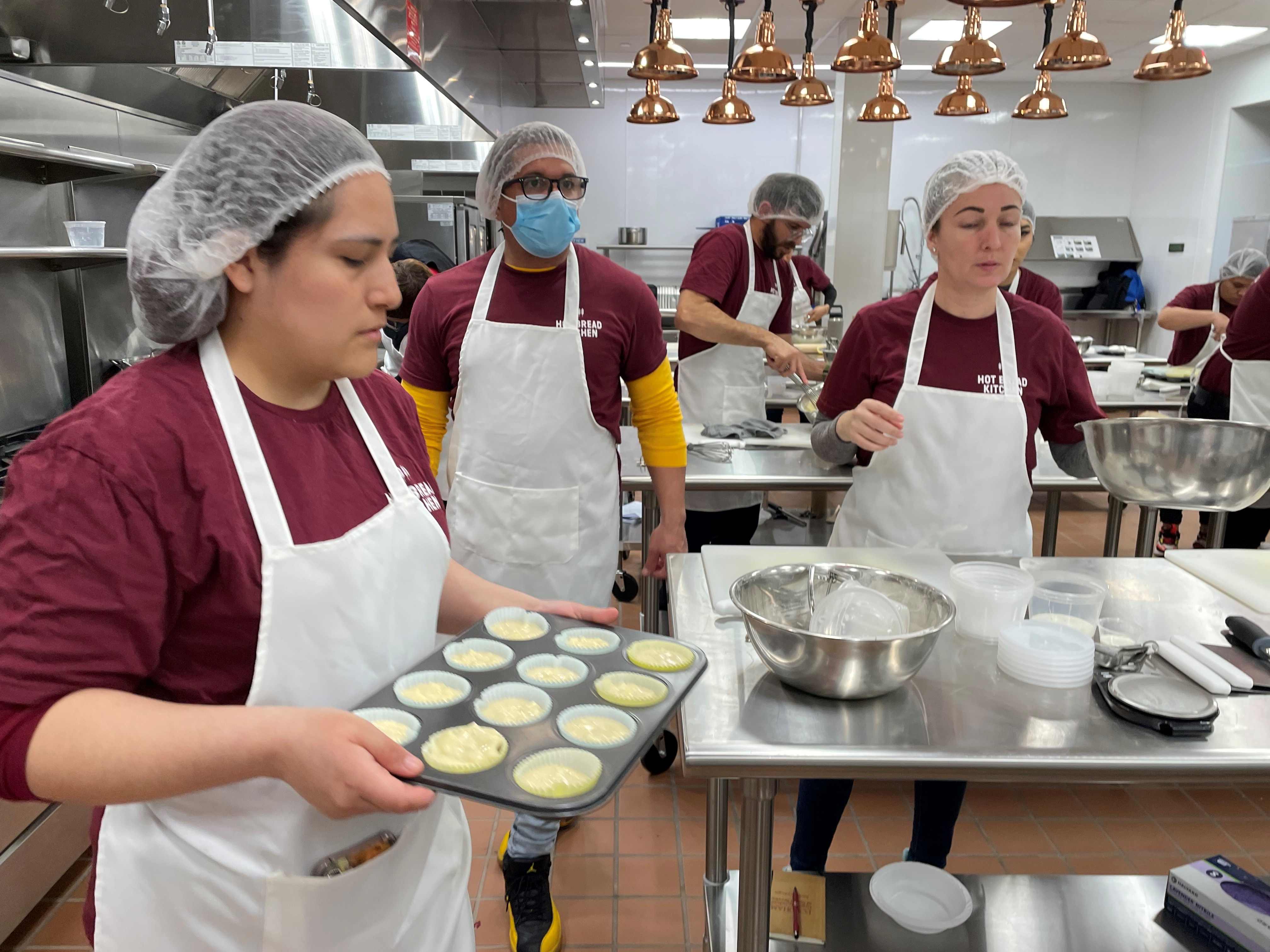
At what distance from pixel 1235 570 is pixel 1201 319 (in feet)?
11.3

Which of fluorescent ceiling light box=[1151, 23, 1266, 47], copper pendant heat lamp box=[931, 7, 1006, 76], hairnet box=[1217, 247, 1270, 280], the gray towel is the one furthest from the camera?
fluorescent ceiling light box=[1151, 23, 1266, 47]

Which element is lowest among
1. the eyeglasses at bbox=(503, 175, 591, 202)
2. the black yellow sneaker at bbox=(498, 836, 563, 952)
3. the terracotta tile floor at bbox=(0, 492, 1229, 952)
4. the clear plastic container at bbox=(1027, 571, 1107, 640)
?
the terracotta tile floor at bbox=(0, 492, 1229, 952)

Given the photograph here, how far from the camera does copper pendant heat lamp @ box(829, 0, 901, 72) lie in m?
3.04

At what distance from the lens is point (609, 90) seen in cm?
874

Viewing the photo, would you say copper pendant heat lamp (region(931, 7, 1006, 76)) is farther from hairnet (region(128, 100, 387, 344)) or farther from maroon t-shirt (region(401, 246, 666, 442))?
hairnet (region(128, 100, 387, 344))

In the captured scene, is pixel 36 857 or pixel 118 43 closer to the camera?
pixel 36 857

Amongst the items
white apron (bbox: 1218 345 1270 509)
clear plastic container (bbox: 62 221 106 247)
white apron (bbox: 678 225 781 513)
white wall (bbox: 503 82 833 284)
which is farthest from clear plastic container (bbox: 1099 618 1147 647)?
white wall (bbox: 503 82 833 284)

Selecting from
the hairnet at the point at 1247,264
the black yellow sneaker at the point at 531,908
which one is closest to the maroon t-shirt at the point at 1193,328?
the hairnet at the point at 1247,264

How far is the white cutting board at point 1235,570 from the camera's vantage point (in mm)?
1556

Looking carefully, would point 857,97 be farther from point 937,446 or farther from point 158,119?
point 937,446

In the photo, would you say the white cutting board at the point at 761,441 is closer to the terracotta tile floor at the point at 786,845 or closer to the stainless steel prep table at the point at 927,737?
the terracotta tile floor at the point at 786,845

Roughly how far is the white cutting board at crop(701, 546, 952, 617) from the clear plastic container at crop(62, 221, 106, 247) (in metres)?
2.04

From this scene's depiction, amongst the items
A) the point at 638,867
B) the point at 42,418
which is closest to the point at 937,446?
the point at 638,867

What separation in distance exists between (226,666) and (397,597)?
0.68ft
